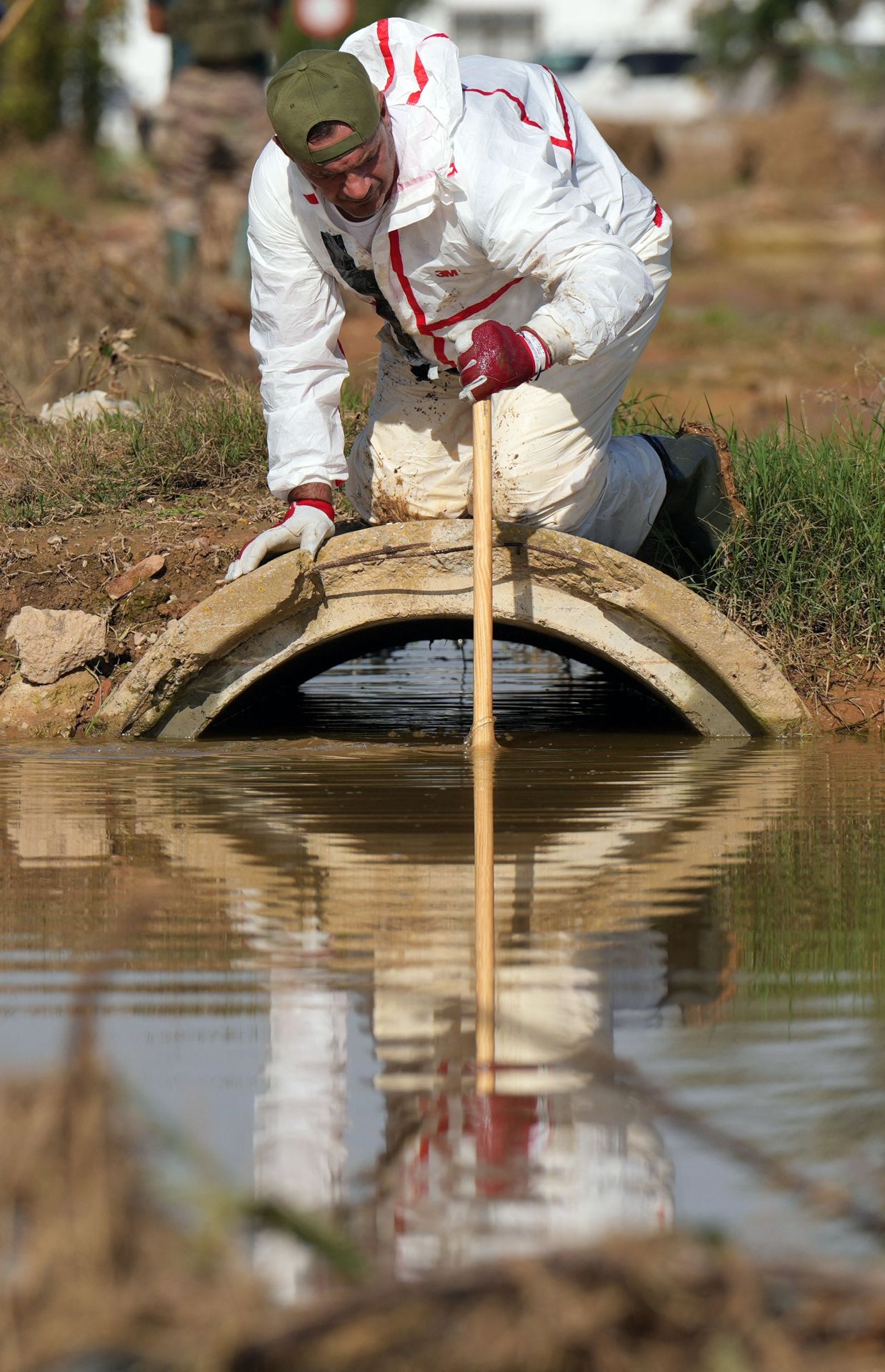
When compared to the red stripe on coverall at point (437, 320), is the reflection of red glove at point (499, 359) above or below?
below

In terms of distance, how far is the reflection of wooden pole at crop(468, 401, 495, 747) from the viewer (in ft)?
16.5

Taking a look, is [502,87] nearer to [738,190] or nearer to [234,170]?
[234,170]

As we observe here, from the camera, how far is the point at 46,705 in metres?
5.78

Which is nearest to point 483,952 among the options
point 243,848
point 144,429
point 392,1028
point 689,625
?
point 392,1028

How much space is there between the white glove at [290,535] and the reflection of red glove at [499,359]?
27.5 inches

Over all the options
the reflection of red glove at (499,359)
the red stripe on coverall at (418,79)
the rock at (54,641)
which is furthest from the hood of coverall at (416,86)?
the rock at (54,641)

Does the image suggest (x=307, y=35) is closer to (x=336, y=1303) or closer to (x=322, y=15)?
(x=322, y=15)

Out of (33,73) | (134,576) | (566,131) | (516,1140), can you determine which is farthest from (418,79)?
(33,73)

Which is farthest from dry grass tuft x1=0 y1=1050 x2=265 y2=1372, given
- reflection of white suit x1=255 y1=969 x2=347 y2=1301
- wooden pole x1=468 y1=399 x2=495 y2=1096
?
wooden pole x1=468 y1=399 x2=495 y2=1096

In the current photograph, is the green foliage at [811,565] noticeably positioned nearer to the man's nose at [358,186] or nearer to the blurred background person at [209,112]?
the man's nose at [358,186]

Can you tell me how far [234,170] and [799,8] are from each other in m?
21.4

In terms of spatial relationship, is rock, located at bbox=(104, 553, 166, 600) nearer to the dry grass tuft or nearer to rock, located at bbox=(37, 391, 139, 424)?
rock, located at bbox=(37, 391, 139, 424)

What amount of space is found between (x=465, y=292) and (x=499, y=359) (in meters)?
0.58

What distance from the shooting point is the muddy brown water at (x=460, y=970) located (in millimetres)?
2238
